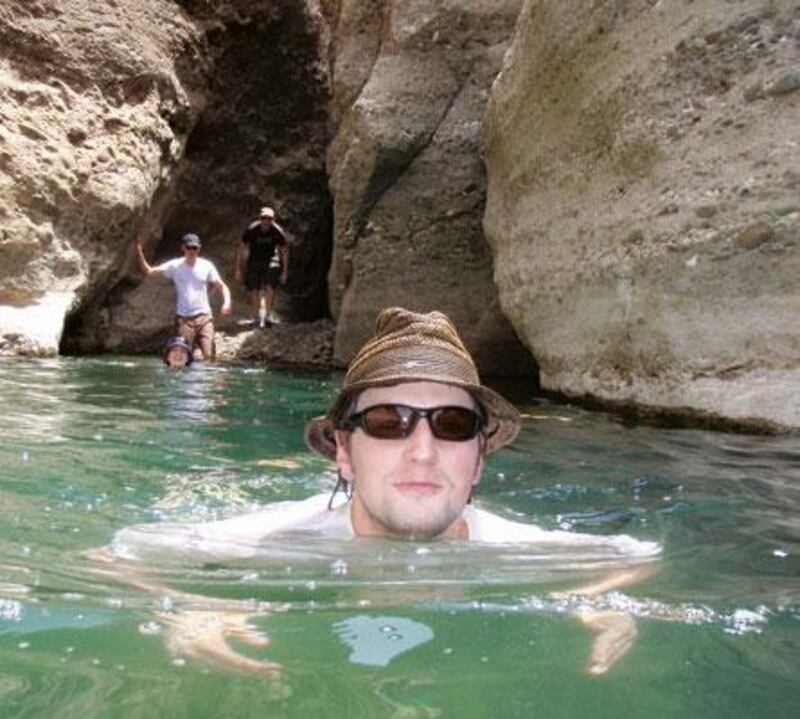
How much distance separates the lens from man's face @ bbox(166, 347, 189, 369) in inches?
463

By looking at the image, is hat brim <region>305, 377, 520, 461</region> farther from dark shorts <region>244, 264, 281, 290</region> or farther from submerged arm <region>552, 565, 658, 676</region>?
dark shorts <region>244, 264, 281, 290</region>

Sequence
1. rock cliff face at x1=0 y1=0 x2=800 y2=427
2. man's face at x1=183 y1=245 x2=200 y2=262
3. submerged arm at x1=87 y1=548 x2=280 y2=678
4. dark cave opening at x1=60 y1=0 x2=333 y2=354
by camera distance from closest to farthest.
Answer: submerged arm at x1=87 y1=548 x2=280 y2=678 → rock cliff face at x1=0 y1=0 x2=800 y2=427 → man's face at x1=183 y1=245 x2=200 y2=262 → dark cave opening at x1=60 y1=0 x2=333 y2=354

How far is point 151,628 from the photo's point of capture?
2.41m

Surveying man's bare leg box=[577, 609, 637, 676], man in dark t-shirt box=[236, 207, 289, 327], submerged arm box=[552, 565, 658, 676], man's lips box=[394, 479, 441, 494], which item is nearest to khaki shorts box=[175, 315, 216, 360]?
man in dark t-shirt box=[236, 207, 289, 327]

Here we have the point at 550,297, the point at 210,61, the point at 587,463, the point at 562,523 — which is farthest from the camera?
the point at 210,61

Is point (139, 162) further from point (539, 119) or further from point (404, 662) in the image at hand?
point (404, 662)

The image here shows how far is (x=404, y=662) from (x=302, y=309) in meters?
16.0


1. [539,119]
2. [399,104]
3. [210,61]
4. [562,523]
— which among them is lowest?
[562,523]

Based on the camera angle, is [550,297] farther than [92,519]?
Yes

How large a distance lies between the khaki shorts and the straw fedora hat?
32.0 ft

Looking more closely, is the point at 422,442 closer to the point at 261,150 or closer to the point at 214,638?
the point at 214,638

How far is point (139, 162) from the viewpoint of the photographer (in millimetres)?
14695

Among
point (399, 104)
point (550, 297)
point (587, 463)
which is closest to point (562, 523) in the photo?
point (587, 463)

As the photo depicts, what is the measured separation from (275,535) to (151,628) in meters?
0.97
